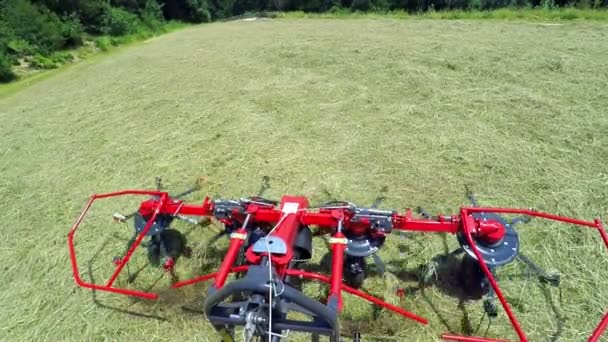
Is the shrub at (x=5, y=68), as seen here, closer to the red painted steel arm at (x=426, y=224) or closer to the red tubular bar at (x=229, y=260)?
the red tubular bar at (x=229, y=260)

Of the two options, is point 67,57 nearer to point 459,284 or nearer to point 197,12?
point 459,284

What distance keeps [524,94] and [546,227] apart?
3797 mm

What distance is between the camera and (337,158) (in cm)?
558

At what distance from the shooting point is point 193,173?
561 cm

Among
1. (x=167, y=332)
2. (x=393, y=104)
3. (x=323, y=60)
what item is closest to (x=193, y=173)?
(x=167, y=332)

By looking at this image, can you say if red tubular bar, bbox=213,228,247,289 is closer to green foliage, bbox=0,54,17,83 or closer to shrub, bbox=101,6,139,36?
green foliage, bbox=0,54,17,83

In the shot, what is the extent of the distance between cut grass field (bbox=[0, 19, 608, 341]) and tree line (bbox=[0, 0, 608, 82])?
701 centimetres

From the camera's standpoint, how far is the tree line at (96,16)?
53.4 feet

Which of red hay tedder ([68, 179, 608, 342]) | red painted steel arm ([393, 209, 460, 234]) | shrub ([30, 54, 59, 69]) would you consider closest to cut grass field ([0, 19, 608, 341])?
red hay tedder ([68, 179, 608, 342])

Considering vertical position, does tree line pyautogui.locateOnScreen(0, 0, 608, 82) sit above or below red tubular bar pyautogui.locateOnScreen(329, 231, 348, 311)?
above

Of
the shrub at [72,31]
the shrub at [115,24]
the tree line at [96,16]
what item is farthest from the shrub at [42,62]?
the shrub at [115,24]

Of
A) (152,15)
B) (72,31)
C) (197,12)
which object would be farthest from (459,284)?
(197,12)

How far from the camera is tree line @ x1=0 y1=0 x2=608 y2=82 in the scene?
1628 centimetres

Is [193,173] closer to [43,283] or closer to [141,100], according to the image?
[43,283]
